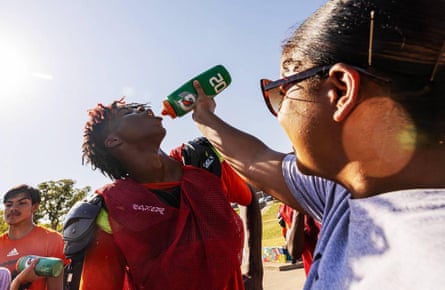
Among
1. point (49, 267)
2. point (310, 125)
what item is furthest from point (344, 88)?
point (49, 267)

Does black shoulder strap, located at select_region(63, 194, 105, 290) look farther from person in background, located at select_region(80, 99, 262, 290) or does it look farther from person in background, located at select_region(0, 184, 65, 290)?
person in background, located at select_region(0, 184, 65, 290)

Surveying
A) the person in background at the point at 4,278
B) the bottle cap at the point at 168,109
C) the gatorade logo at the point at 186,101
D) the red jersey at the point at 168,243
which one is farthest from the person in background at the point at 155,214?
the person in background at the point at 4,278

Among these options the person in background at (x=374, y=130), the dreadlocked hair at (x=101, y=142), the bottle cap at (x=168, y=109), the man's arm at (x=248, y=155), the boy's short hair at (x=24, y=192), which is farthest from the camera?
the boy's short hair at (x=24, y=192)

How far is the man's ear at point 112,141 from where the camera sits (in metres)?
2.89

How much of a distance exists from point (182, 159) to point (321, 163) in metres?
1.92

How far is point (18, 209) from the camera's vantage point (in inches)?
203

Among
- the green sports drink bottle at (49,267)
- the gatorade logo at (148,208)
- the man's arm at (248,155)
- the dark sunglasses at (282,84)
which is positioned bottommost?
Answer: the green sports drink bottle at (49,267)

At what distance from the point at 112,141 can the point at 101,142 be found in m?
0.15

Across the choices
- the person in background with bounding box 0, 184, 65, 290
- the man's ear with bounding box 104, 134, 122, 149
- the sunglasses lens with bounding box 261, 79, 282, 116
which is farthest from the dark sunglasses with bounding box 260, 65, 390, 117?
the person in background with bounding box 0, 184, 65, 290

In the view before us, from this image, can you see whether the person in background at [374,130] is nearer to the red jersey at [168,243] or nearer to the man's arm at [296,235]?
the red jersey at [168,243]

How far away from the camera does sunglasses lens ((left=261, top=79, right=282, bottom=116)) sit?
1336 millimetres

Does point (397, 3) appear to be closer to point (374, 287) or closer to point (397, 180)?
point (397, 180)

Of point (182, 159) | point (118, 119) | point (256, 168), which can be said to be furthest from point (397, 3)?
point (118, 119)

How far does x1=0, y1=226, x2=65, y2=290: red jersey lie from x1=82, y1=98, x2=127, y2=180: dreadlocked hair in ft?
8.23
